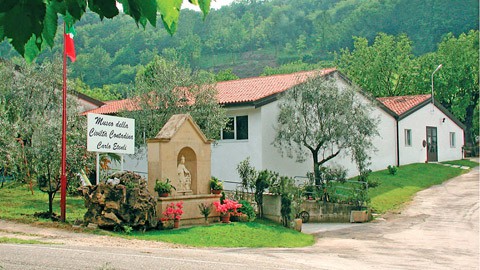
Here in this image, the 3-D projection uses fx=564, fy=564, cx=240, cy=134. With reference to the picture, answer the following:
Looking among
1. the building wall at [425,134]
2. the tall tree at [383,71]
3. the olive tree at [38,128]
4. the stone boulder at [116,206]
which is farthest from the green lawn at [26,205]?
the tall tree at [383,71]

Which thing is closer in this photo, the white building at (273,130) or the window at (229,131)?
the white building at (273,130)

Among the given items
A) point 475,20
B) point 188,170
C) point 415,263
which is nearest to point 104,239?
point 188,170

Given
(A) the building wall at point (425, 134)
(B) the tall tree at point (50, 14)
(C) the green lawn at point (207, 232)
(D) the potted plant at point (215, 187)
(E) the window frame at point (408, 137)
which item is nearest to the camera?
(B) the tall tree at point (50, 14)

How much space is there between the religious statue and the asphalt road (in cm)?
392

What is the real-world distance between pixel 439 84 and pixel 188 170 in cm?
→ 3678

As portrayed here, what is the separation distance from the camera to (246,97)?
27000mm

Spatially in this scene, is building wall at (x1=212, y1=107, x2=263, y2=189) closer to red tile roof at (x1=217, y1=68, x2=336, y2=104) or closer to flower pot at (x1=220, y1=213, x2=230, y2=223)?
red tile roof at (x1=217, y1=68, x2=336, y2=104)

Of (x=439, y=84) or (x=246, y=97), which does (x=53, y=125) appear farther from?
(x=439, y=84)

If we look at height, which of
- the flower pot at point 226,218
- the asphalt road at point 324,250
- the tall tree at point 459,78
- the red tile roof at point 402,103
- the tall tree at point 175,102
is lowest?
the asphalt road at point 324,250

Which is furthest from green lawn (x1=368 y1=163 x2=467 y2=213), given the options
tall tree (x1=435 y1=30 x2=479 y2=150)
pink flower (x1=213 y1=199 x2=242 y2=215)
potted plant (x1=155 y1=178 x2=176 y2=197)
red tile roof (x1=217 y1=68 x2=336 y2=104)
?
tall tree (x1=435 y1=30 x2=479 y2=150)

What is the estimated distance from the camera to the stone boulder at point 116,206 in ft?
53.0

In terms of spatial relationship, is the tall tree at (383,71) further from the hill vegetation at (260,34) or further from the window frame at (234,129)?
the hill vegetation at (260,34)

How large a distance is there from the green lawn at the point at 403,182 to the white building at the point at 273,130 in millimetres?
1359

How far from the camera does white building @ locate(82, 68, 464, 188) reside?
26281 millimetres
